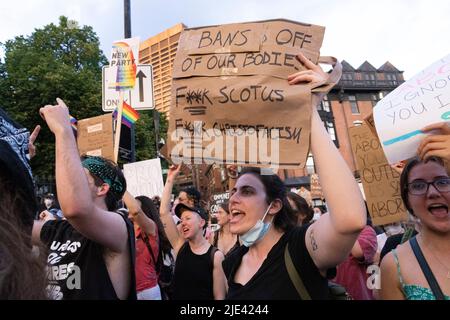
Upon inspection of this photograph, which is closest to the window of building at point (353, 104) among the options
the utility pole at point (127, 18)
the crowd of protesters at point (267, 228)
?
the utility pole at point (127, 18)

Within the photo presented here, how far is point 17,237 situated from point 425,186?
2.02 meters

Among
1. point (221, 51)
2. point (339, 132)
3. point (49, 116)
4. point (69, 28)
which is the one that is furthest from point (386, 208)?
point (339, 132)

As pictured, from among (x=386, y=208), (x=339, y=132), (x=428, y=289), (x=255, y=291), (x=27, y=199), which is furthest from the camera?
(x=339, y=132)

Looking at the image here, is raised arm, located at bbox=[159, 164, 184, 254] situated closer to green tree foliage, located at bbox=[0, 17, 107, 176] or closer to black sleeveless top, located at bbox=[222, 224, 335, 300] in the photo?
black sleeveless top, located at bbox=[222, 224, 335, 300]

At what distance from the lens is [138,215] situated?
3.94 m

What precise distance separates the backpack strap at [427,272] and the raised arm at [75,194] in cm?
162

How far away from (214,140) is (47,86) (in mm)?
21548

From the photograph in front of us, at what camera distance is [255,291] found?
201cm

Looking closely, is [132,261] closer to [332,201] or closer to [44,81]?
[332,201]

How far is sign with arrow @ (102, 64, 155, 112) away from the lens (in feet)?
17.0

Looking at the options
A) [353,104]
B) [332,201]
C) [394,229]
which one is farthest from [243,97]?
[353,104]

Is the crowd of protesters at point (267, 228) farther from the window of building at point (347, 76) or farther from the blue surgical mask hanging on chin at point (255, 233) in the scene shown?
the window of building at point (347, 76)

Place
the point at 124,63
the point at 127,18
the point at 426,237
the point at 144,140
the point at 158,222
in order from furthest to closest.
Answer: the point at 144,140 → the point at 127,18 → the point at 124,63 → the point at 158,222 → the point at 426,237
